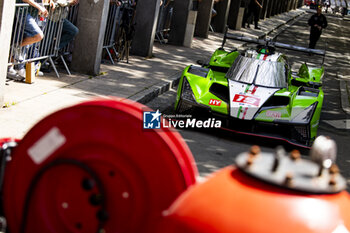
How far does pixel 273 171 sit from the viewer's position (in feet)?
6.97

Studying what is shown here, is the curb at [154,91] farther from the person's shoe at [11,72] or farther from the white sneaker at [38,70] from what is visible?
the person's shoe at [11,72]

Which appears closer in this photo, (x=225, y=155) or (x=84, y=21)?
(x=225, y=155)

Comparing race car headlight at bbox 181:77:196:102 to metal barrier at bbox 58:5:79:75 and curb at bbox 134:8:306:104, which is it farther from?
metal barrier at bbox 58:5:79:75

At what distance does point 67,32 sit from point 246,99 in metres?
3.79

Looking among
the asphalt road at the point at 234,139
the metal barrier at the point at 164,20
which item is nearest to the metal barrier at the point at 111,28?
the asphalt road at the point at 234,139

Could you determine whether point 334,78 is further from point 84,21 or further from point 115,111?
point 115,111

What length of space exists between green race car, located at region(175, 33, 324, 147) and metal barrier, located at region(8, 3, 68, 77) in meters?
2.47

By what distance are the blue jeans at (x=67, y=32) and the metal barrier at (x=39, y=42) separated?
15 cm

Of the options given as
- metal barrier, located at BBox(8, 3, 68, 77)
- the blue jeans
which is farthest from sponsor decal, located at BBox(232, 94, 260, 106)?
the blue jeans

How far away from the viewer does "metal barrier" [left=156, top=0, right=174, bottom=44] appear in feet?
63.7

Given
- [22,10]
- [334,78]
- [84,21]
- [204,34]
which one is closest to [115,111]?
[22,10]

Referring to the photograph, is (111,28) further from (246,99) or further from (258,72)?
(246,99)

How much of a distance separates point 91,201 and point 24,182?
35 centimetres

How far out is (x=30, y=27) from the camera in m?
A: 9.66
